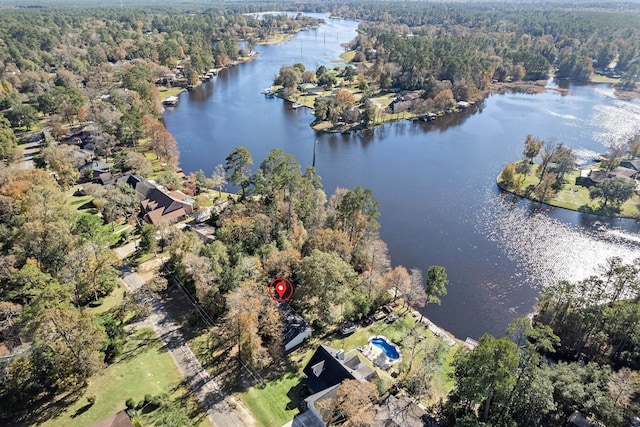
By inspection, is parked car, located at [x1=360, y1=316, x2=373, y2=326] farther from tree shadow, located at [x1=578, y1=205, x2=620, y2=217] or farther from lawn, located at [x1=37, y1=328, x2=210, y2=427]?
tree shadow, located at [x1=578, y1=205, x2=620, y2=217]

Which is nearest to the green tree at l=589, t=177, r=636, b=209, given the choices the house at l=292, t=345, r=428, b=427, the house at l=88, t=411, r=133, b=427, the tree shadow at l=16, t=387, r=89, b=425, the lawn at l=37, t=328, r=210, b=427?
the house at l=292, t=345, r=428, b=427

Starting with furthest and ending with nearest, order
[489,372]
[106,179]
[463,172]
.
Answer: [463,172] → [106,179] → [489,372]

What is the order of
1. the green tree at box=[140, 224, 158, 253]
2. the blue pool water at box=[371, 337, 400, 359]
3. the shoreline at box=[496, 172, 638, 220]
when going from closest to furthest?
the blue pool water at box=[371, 337, 400, 359] → the green tree at box=[140, 224, 158, 253] → the shoreline at box=[496, 172, 638, 220]

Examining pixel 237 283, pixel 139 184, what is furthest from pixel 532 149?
pixel 139 184

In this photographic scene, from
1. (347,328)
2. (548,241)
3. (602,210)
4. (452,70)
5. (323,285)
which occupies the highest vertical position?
(452,70)

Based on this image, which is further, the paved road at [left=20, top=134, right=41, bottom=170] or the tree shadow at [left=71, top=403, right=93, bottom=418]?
the paved road at [left=20, top=134, right=41, bottom=170]

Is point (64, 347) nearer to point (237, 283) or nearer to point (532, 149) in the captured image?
point (237, 283)
